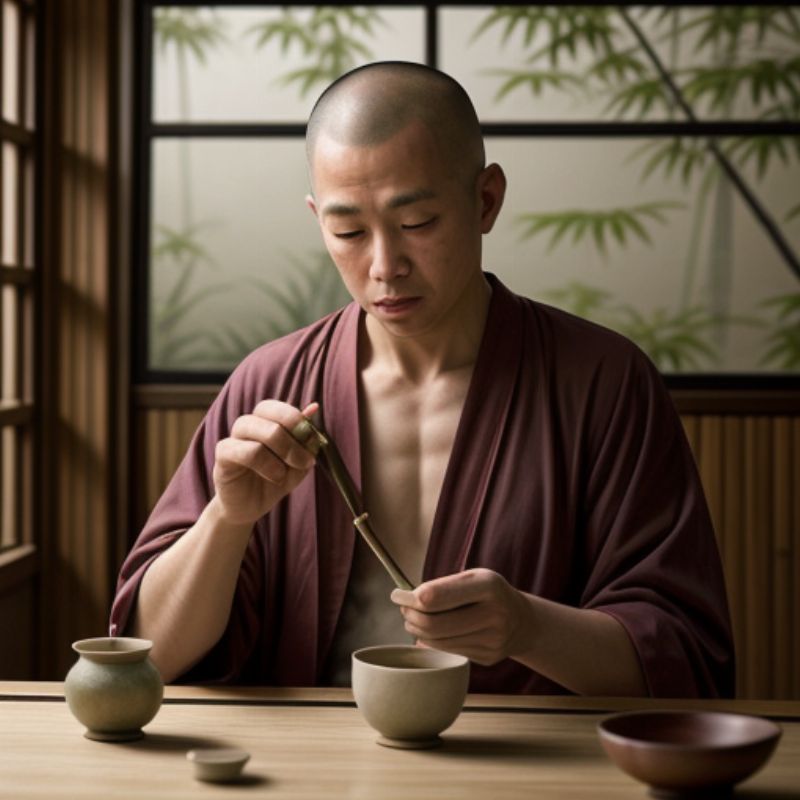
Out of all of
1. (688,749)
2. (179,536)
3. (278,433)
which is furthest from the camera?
(179,536)

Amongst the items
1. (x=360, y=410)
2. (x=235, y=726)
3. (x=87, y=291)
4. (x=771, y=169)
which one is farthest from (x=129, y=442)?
(x=235, y=726)

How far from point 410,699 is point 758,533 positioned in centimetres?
288

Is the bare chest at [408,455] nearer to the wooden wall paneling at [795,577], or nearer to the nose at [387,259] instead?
the nose at [387,259]

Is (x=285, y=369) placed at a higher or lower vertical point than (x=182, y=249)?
lower

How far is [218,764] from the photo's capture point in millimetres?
1295

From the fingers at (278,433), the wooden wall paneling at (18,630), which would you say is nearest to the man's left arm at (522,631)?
the fingers at (278,433)

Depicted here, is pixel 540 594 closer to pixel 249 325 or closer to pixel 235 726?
pixel 235 726

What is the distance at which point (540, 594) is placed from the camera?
6.16 feet

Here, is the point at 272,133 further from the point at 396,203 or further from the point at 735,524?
the point at 396,203

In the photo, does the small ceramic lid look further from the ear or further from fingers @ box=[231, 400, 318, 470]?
the ear

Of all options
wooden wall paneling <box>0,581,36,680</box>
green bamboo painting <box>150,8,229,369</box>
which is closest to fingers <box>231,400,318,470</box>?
wooden wall paneling <box>0,581,36,680</box>

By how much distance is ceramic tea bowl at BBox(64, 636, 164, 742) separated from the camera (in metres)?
1.42

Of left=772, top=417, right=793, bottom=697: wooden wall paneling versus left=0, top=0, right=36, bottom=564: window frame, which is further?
left=772, top=417, right=793, bottom=697: wooden wall paneling

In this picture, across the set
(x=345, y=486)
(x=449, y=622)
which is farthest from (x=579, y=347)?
(x=449, y=622)
